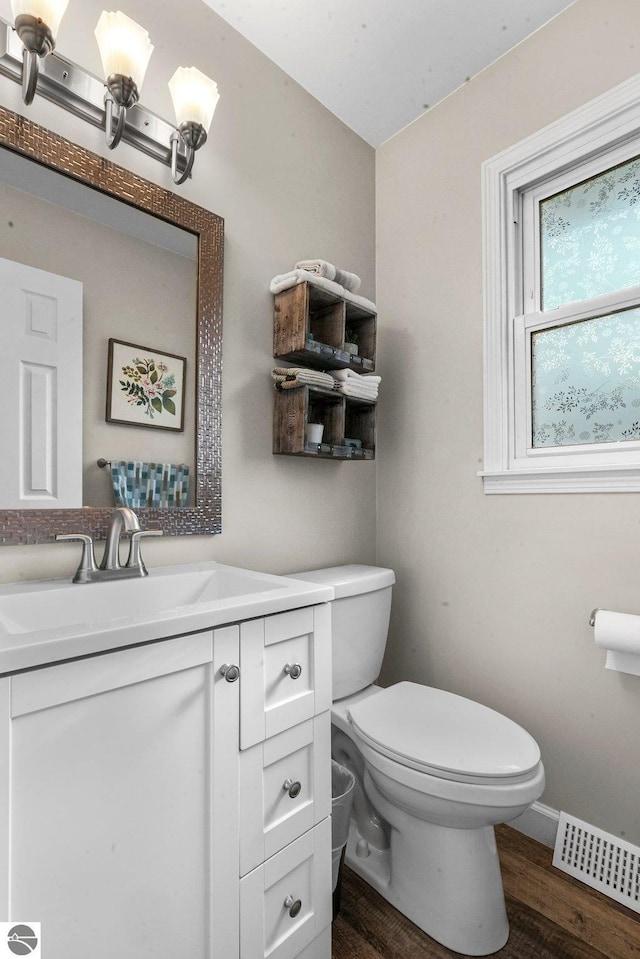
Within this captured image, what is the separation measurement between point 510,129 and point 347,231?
63 cm

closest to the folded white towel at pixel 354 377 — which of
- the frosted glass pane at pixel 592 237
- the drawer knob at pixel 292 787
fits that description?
the frosted glass pane at pixel 592 237

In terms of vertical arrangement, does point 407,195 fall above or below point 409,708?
above

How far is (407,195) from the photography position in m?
1.94

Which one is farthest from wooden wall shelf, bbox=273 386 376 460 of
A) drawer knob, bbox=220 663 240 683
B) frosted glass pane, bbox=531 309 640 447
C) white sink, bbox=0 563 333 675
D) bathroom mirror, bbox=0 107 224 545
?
drawer knob, bbox=220 663 240 683

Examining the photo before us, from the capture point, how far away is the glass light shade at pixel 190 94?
1.29 m

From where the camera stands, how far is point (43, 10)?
1.04 m

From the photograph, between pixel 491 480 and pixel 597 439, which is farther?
pixel 491 480

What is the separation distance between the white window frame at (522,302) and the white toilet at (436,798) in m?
0.70

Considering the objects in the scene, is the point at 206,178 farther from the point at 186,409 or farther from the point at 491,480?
the point at 491,480

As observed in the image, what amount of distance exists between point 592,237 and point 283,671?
60.5 inches

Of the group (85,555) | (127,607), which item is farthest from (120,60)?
(127,607)

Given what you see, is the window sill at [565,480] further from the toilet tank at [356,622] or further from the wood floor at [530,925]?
the wood floor at [530,925]

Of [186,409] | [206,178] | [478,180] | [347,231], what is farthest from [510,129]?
[186,409]

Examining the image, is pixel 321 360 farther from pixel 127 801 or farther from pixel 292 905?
pixel 292 905
